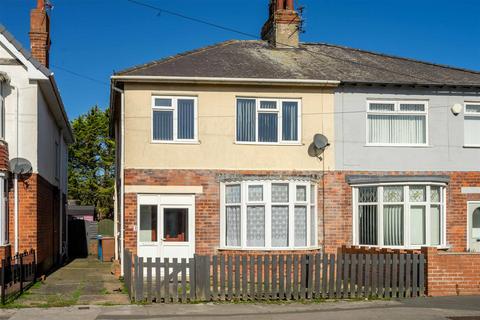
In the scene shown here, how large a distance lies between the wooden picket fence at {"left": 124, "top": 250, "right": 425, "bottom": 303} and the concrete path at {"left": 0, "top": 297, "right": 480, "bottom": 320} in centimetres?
50

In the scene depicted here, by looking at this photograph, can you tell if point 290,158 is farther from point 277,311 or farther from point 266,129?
point 277,311

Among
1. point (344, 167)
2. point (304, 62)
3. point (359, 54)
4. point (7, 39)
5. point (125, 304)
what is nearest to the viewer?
point (125, 304)

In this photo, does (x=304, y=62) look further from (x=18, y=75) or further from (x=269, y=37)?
(x=18, y=75)

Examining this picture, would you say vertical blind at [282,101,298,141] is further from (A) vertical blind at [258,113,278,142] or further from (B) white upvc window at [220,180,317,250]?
(B) white upvc window at [220,180,317,250]

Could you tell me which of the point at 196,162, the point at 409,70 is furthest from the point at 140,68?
the point at 409,70

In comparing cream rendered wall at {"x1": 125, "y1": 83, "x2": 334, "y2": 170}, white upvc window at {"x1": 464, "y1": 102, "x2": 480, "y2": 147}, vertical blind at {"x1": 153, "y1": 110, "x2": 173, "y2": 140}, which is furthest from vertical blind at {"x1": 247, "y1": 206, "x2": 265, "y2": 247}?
white upvc window at {"x1": 464, "y1": 102, "x2": 480, "y2": 147}

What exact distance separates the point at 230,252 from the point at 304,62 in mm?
6798

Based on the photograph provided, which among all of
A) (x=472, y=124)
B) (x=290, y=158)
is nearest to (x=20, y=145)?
(x=290, y=158)

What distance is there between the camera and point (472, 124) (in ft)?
72.7

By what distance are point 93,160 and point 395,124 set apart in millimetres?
41852

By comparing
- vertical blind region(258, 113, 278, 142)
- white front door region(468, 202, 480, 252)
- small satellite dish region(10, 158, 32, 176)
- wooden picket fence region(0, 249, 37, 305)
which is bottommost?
wooden picket fence region(0, 249, 37, 305)

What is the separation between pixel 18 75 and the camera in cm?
1994

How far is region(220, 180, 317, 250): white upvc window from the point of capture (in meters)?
20.3

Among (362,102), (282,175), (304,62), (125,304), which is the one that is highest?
(304,62)
